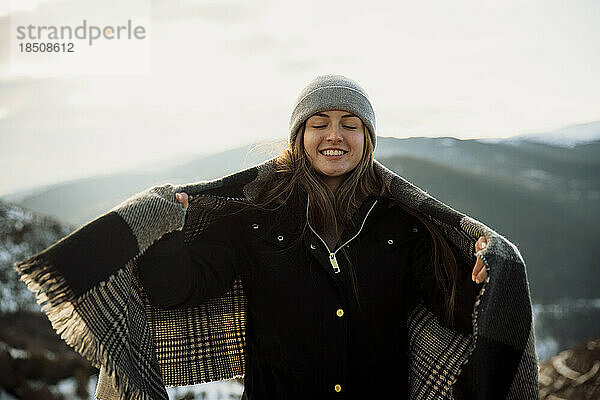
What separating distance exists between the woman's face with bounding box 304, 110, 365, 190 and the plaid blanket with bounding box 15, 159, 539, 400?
177mm

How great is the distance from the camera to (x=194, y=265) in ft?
6.25

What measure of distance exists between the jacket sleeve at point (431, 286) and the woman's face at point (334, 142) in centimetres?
37

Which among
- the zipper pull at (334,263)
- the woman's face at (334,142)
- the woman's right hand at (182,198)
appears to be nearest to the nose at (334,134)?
the woman's face at (334,142)

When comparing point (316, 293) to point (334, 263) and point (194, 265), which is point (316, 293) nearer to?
point (334, 263)

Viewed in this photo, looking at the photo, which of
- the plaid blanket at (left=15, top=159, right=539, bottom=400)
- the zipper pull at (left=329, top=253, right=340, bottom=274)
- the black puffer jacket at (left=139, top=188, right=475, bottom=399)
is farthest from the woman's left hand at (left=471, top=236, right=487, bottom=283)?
the zipper pull at (left=329, top=253, right=340, bottom=274)

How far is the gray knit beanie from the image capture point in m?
2.03

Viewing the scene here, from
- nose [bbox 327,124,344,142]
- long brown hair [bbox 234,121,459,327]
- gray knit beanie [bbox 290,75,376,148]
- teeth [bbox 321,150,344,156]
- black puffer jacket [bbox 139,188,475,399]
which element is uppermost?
gray knit beanie [bbox 290,75,376,148]

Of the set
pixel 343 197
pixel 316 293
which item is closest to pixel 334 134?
pixel 343 197

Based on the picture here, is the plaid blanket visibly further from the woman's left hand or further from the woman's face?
the woman's face

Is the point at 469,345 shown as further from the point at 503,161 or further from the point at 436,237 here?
the point at 503,161

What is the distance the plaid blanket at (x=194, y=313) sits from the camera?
1.52 meters

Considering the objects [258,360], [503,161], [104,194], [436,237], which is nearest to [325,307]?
[258,360]

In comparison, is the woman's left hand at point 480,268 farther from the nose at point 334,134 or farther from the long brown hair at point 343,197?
the nose at point 334,134

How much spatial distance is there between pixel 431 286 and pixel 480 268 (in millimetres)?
293
